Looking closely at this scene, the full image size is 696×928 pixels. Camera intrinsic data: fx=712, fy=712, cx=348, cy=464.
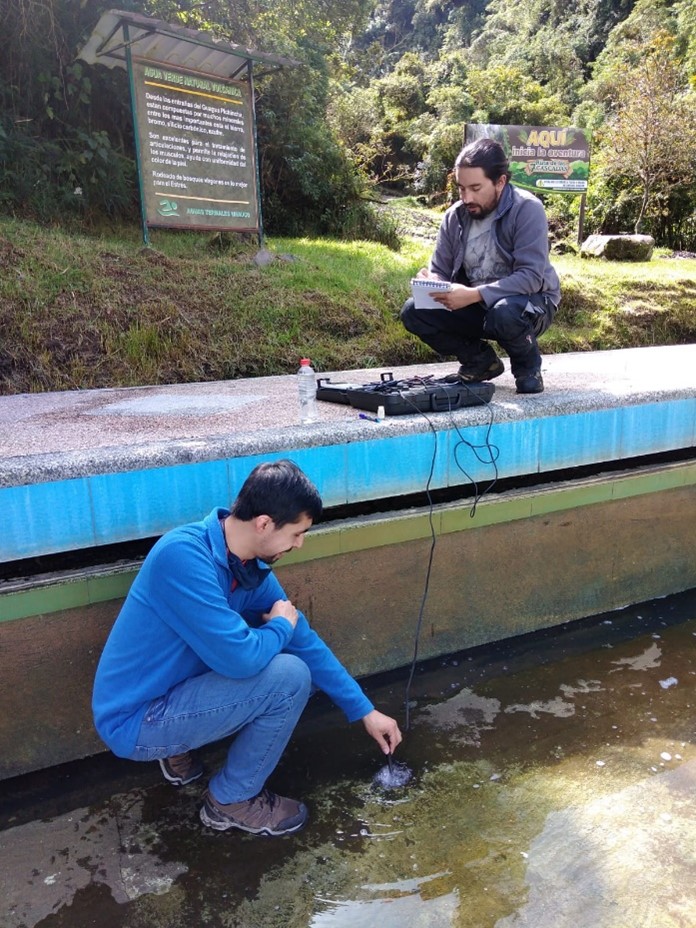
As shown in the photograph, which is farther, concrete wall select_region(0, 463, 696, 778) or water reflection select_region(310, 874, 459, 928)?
concrete wall select_region(0, 463, 696, 778)

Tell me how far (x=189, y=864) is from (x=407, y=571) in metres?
1.45

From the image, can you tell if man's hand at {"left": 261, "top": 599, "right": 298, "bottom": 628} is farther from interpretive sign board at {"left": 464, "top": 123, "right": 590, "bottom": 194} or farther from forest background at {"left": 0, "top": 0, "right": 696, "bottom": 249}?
interpretive sign board at {"left": 464, "top": 123, "right": 590, "bottom": 194}

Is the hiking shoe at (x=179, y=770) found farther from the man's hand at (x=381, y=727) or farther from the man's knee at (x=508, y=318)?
the man's knee at (x=508, y=318)

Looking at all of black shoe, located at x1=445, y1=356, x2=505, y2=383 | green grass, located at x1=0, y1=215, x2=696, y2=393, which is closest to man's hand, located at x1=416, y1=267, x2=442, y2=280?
black shoe, located at x1=445, y1=356, x2=505, y2=383

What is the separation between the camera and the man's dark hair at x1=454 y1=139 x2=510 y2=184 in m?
3.27

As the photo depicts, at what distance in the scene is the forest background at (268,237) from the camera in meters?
5.16

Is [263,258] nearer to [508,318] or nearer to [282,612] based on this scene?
[508,318]

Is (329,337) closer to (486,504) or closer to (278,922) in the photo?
(486,504)

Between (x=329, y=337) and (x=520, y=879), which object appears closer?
(x=520, y=879)

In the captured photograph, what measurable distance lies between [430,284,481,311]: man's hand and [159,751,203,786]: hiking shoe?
2.24 m

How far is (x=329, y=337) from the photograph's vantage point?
580cm

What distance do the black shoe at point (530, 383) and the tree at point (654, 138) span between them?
467 inches

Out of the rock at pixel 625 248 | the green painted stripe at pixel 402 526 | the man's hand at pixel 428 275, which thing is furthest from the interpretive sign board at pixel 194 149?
the rock at pixel 625 248

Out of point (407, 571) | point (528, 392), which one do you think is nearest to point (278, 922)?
point (407, 571)
